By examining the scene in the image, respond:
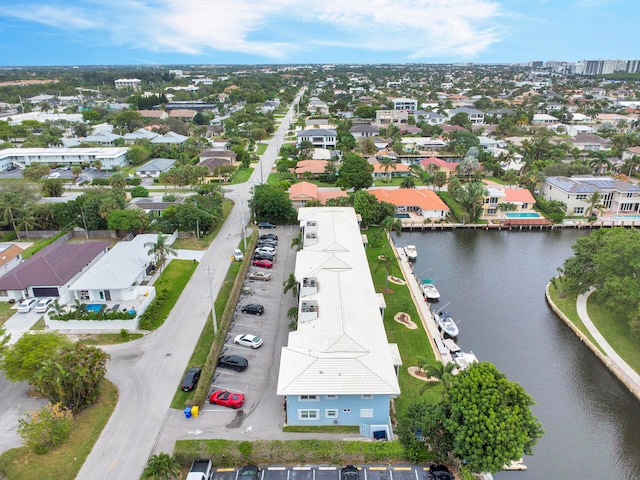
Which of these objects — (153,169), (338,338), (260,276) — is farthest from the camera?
(153,169)

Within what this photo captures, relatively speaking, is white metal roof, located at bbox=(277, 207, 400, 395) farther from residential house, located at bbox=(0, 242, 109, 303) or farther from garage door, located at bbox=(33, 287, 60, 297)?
garage door, located at bbox=(33, 287, 60, 297)

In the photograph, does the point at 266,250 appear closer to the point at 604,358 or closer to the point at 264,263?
the point at 264,263

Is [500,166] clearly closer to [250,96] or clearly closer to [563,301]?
[563,301]

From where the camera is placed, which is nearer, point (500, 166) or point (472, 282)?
point (472, 282)

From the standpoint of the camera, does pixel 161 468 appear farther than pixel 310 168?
No

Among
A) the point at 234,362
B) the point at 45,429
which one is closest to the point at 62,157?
the point at 234,362

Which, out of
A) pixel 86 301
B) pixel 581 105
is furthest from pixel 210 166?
pixel 581 105
